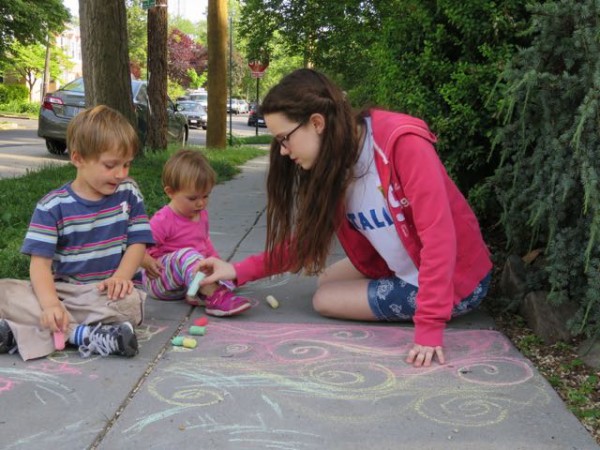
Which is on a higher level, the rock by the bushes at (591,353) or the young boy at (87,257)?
the young boy at (87,257)

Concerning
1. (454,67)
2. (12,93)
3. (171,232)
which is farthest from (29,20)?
(454,67)

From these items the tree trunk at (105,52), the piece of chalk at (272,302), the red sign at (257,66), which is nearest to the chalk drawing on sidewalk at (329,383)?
the piece of chalk at (272,302)

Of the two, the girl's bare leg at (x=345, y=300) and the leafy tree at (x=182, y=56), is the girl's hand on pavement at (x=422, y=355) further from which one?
the leafy tree at (x=182, y=56)

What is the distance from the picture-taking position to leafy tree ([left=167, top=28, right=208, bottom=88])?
58250 mm

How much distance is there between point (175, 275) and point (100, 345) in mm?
768

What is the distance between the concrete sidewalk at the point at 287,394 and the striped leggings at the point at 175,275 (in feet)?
0.87

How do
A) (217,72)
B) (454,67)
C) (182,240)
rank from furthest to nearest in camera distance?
(217,72)
(454,67)
(182,240)

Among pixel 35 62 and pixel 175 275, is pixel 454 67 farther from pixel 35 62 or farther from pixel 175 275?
pixel 35 62

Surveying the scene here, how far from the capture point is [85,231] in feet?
9.63

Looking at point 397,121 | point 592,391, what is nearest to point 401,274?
point 397,121

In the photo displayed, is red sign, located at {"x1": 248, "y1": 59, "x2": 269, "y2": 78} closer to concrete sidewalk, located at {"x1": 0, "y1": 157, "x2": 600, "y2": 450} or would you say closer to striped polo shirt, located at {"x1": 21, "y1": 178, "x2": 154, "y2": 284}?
striped polo shirt, located at {"x1": 21, "y1": 178, "x2": 154, "y2": 284}

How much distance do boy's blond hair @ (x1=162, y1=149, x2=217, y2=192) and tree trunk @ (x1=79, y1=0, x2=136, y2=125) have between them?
4588mm

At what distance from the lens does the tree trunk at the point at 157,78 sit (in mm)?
11938

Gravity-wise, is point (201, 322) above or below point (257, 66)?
below
